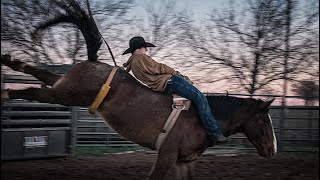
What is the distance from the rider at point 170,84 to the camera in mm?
4719

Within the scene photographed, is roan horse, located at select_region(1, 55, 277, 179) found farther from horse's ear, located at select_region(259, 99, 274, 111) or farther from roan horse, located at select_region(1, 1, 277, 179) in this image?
horse's ear, located at select_region(259, 99, 274, 111)

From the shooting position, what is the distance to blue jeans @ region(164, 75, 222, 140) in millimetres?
4714

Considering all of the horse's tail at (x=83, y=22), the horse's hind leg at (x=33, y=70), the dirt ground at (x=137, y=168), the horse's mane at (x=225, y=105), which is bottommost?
the dirt ground at (x=137, y=168)

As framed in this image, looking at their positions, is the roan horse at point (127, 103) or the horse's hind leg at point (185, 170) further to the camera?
the horse's hind leg at point (185, 170)

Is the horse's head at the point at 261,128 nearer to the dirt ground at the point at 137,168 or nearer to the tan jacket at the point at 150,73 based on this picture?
the tan jacket at the point at 150,73

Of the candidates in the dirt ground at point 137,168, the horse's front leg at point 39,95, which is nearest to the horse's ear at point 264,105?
the dirt ground at point 137,168

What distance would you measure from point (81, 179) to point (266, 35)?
9.10 metres

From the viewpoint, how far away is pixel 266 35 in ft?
43.3

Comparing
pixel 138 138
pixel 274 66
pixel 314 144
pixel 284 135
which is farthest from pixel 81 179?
pixel 274 66

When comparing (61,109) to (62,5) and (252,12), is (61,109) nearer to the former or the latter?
(62,5)

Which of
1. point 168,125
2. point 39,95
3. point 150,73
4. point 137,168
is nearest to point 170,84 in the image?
point 150,73

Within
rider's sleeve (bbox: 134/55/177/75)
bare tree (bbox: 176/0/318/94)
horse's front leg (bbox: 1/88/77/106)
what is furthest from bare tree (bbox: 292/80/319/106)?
horse's front leg (bbox: 1/88/77/106)

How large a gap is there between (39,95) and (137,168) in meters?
3.36

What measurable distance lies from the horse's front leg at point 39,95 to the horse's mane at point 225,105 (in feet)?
5.81
